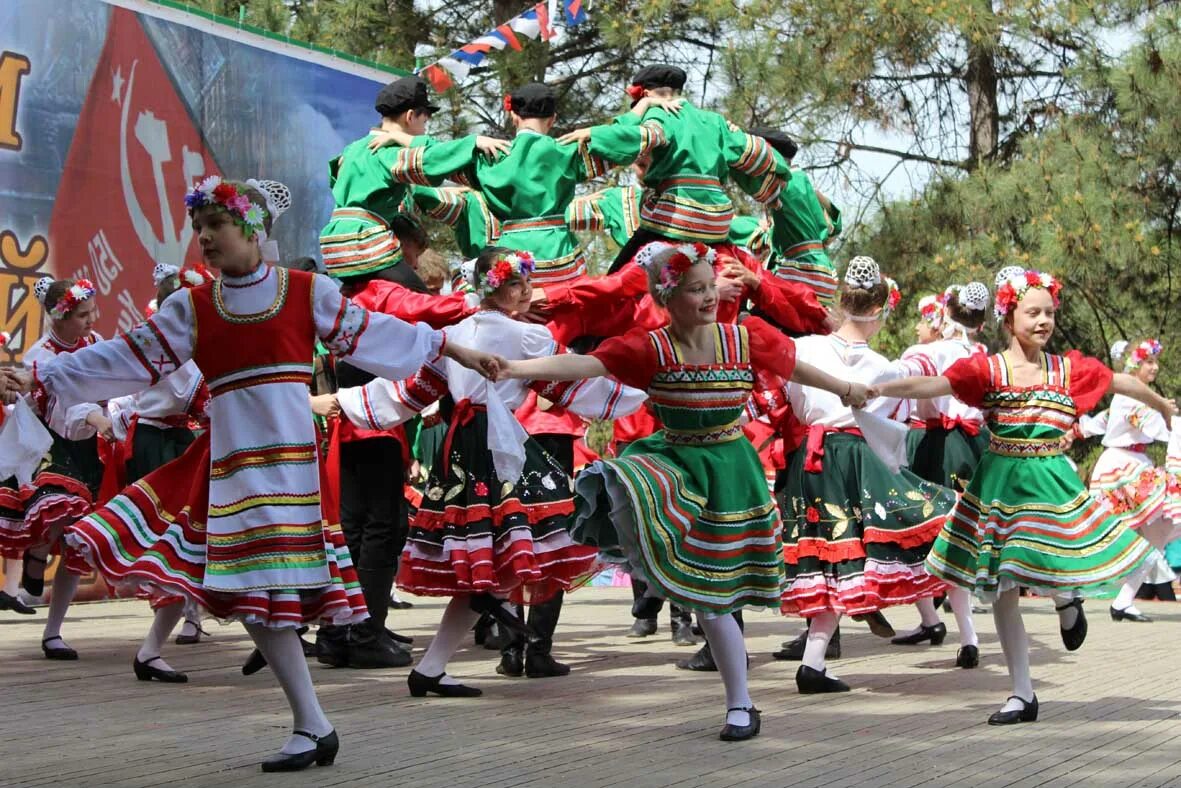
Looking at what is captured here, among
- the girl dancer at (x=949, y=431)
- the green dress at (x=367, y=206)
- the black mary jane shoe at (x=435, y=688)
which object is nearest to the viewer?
the black mary jane shoe at (x=435, y=688)

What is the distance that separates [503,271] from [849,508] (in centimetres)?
155

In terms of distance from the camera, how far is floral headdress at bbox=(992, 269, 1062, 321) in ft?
17.0

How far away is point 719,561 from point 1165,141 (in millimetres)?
8041

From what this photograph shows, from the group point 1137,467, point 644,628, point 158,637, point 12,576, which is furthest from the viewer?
point 1137,467

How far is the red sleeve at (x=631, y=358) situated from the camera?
4.68m

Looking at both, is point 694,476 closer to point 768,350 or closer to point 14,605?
point 768,350

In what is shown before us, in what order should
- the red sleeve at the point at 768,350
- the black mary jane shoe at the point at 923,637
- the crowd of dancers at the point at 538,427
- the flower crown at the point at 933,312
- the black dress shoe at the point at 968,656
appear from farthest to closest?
the flower crown at the point at 933,312, the black mary jane shoe at the point at 923,637, the black dress shoe at the point at 968,656, the red sleeve at the point at 768,350, the crowd of dancers at the point at 538,427

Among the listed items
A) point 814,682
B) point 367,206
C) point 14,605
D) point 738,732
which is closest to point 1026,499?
point 814,682

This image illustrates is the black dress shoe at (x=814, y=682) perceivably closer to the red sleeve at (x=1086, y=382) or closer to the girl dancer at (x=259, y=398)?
the red sleeve at (x=1086, y=382)

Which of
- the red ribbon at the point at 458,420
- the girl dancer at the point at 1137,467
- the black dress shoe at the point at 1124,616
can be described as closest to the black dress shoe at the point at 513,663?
the red ribbon at the point at 458,420

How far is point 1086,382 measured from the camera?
509cm

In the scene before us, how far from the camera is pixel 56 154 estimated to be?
8.82 m

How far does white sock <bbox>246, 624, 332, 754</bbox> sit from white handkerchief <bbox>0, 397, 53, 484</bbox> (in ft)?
9.92

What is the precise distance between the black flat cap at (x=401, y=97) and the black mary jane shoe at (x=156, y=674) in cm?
238
